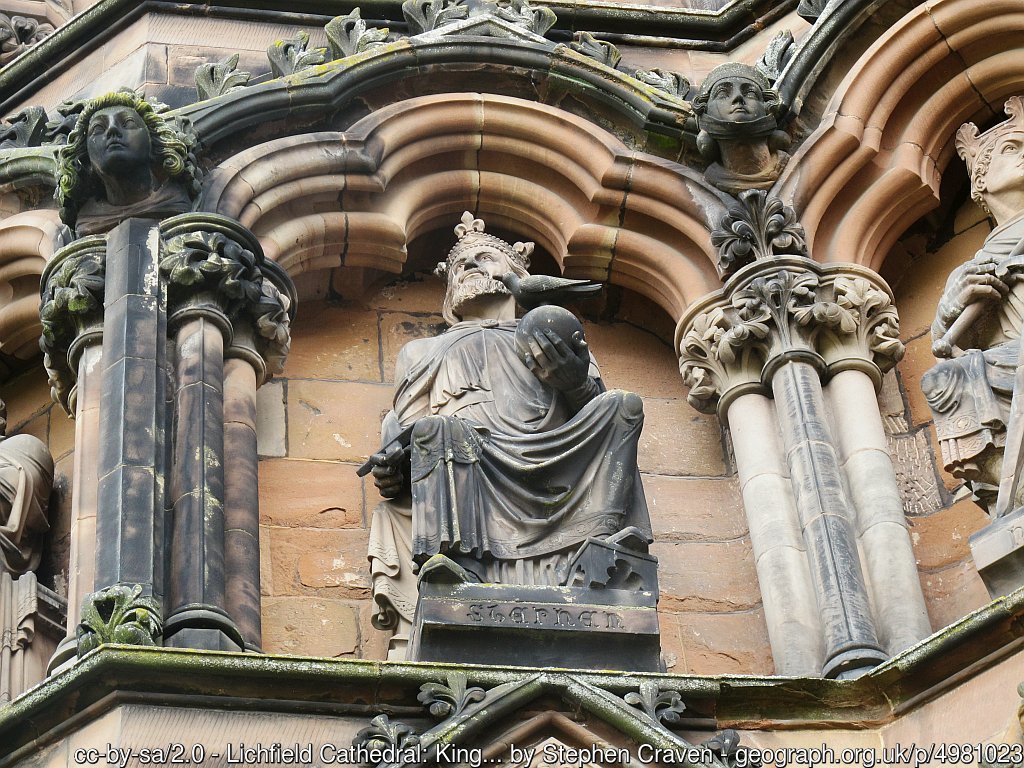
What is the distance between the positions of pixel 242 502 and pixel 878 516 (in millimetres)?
2501

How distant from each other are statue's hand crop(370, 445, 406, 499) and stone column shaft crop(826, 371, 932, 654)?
1831 mm

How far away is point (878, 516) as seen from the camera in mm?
10188

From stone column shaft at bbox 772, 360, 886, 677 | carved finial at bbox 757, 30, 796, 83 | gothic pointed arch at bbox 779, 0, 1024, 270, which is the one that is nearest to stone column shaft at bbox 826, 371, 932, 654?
→ stone column shaft at bbox 772, 360, 886, 677

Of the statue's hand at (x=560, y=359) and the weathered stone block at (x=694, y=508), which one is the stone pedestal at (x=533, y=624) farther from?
the weathered stone block at (x=694, y=508)

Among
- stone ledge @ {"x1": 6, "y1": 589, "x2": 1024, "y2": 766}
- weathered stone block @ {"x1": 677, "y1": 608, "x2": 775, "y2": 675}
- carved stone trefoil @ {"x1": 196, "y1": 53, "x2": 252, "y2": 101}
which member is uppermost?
carved stone trefoil @ {"x1": 196, "y1": 53, "x2": 252, "y2": 101}

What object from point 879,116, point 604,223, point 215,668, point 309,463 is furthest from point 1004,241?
point 215,668

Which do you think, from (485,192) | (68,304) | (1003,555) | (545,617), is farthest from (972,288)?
(68,304)

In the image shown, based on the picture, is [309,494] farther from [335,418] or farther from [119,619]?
[119,619]

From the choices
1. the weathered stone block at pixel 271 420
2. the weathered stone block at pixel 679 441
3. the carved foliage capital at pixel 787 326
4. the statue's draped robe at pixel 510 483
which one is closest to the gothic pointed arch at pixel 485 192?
the carved foliage capital at pixel 787 326

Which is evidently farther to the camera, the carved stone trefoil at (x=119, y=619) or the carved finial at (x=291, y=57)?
the carved finial at (x=291, y=57)

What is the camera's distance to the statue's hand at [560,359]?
398 inches

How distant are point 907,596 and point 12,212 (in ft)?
14.4

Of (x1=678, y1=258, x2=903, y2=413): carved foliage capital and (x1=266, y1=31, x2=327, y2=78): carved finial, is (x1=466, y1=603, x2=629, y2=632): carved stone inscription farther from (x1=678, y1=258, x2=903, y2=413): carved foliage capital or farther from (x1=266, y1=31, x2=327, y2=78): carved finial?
(x1=266, y1=31, x2=327, y2=78): carved finial

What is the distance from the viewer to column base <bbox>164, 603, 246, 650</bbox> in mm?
9164
